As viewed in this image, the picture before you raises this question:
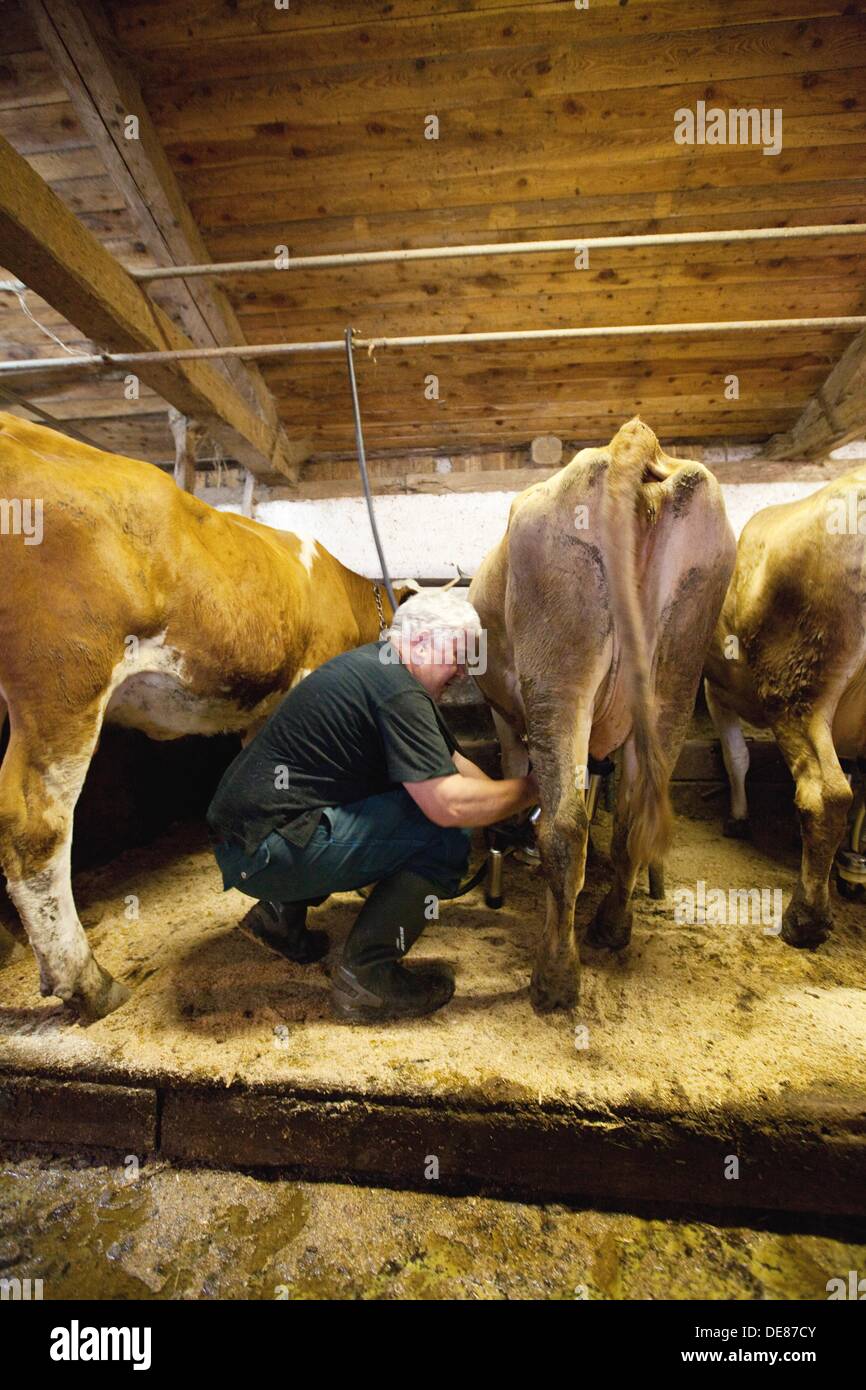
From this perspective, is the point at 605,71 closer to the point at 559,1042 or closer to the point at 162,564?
the point at 162,564

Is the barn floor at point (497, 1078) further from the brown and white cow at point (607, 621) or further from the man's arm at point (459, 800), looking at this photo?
the man's arm at point (459, 800)

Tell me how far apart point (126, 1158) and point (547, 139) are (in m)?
4.90

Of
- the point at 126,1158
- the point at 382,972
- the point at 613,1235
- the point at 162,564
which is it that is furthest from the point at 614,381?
the point at 126,1158

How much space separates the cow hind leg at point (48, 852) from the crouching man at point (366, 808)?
46 cm

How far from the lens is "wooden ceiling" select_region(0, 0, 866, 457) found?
107 inches

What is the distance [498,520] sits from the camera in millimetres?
4969

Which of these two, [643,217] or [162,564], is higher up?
[643,217]

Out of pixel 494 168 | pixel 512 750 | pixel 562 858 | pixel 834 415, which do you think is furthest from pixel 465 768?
pixel 834 415

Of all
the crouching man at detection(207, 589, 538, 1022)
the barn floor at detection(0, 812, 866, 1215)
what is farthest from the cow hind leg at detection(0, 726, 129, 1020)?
the crouching man at detection(207, 589, 538, 1022)

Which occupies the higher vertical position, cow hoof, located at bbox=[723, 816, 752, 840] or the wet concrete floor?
cow hoof, located at bbox=[723, 816, 752, 840]

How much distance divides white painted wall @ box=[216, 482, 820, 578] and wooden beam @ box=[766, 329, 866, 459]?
0.38 metres

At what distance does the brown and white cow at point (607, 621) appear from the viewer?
172 centimetres

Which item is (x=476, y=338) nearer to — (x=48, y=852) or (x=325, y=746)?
(x=325, y=746)

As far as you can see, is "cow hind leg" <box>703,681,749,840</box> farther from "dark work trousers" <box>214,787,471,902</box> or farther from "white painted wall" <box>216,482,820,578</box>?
"white painted wall" <box>216,482,820,578</box>
